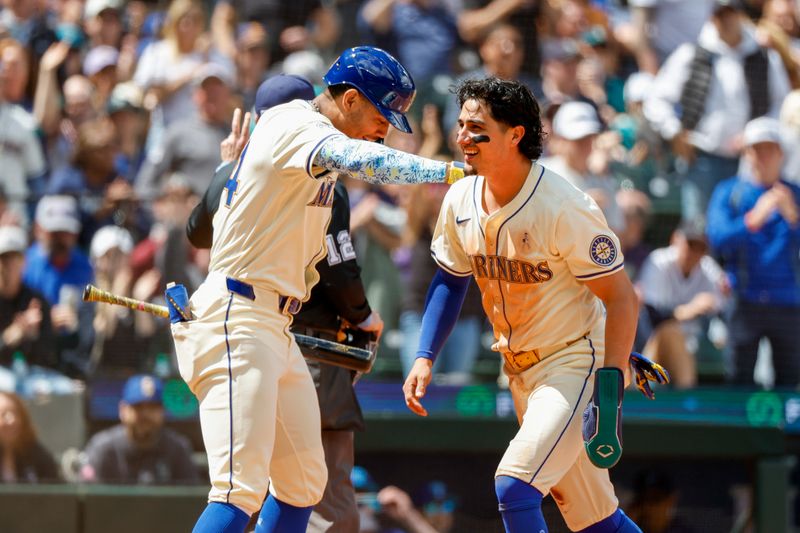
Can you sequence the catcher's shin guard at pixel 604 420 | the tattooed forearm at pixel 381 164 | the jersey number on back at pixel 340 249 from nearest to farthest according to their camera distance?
the tattooed forearm at pixel 381 164 < the catcher's shin guard at pixel 604 420 < the jersey number on back at pixel 340 249

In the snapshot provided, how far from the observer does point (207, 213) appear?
4.74 meters

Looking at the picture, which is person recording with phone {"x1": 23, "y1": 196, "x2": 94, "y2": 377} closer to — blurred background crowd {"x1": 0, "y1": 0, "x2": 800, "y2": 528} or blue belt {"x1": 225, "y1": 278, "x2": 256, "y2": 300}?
blurred background crowd {"x1": 0, "y1": 0, "x2": 800, "y2": 528}

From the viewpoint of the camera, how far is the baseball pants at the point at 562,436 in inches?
163

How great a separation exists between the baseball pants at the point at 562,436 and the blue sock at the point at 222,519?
2.86ft

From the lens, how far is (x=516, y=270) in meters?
4.33

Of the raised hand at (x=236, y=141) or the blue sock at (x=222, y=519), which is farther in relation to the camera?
the raised hand at (x=236, y=141)

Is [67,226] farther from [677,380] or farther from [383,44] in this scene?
[677,380]

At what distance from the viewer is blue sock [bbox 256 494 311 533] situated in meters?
4.28

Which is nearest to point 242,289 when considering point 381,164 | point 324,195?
point 324,195

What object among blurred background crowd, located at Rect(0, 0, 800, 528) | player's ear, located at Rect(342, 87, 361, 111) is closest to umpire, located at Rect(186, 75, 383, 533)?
player's ear, located at Rect(342, 87, 361, 111)

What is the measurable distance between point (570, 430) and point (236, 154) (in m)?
1.67

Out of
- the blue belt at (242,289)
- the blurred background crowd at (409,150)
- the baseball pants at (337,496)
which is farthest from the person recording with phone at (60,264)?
the blue belt at (242,289)

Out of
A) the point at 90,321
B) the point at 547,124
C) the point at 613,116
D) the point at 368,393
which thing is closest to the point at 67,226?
the point at 90,321

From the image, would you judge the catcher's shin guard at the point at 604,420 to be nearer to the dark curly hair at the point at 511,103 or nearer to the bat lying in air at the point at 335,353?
the dark curly hair at the point at 511,103
